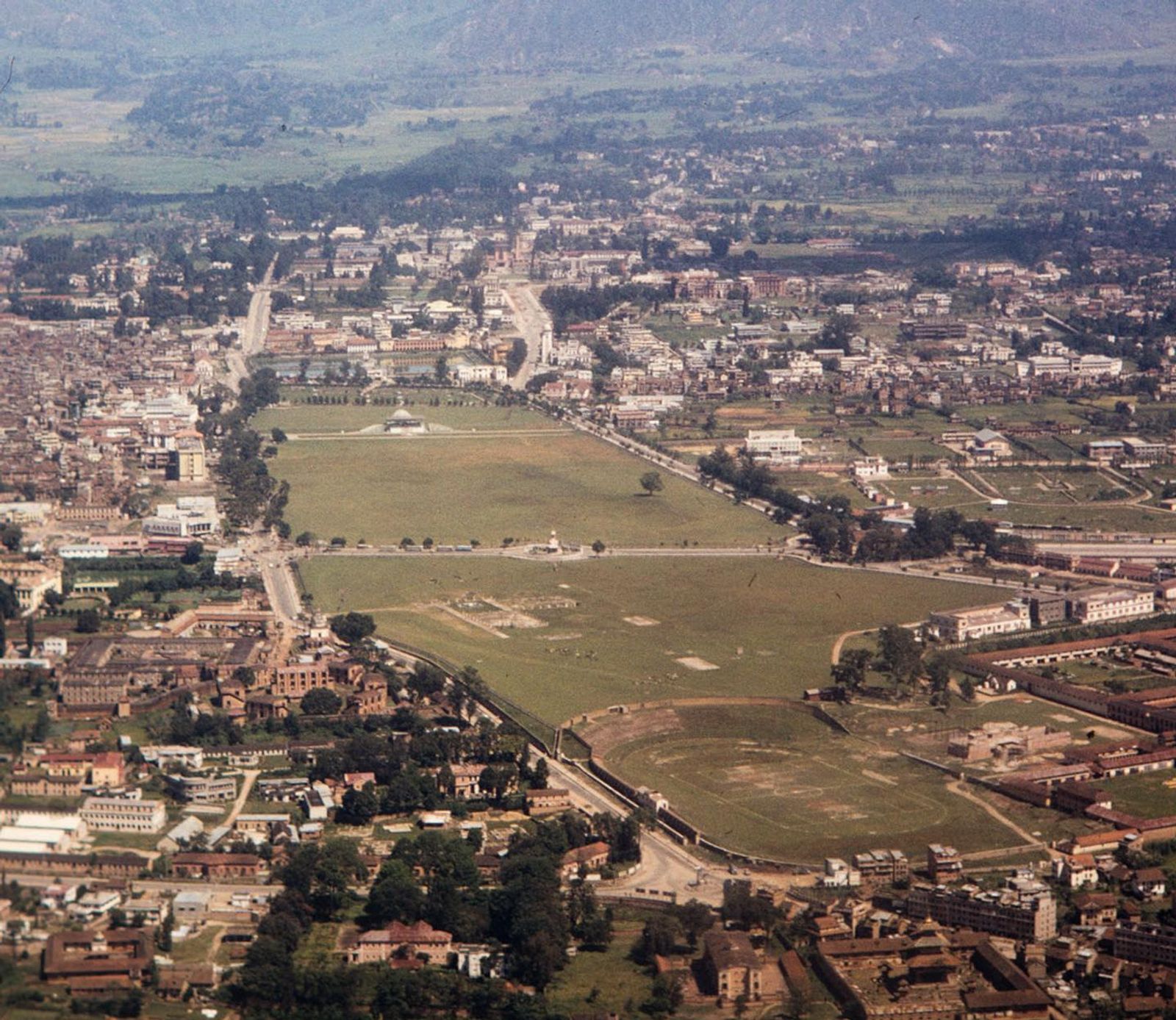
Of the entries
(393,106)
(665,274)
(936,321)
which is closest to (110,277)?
(665,274)

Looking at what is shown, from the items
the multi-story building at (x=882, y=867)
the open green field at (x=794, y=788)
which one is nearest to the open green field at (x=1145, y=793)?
the open green field at (x=794, y=788)

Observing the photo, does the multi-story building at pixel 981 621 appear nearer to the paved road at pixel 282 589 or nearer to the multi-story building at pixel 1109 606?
the multi-story building at pixel 1109 606

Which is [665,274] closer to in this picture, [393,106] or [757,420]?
[757,420]

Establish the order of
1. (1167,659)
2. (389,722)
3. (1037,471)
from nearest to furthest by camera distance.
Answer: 1. (389,722)
2. (1167,659)
3. (1037,471)

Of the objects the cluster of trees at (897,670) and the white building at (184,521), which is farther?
the white building at (184,521)

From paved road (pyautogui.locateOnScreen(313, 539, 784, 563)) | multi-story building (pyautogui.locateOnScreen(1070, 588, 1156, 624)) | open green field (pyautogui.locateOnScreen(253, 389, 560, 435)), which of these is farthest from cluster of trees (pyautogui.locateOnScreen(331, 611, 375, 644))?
open green field (pyautogui.locateOnScreen(253, 389, 560, 435))

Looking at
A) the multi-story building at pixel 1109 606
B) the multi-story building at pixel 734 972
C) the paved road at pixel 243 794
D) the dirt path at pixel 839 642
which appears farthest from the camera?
the multi-story building at pixel 1109 606

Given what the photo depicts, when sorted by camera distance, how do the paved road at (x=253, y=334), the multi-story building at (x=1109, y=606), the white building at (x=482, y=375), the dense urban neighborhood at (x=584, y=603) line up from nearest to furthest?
the dense urban neighborhood at (x=584, y=603)
the multi-story building at (x=1109, y=606)
the paved road at (x=253, y=334)
the white building at (x=482, y=375)
